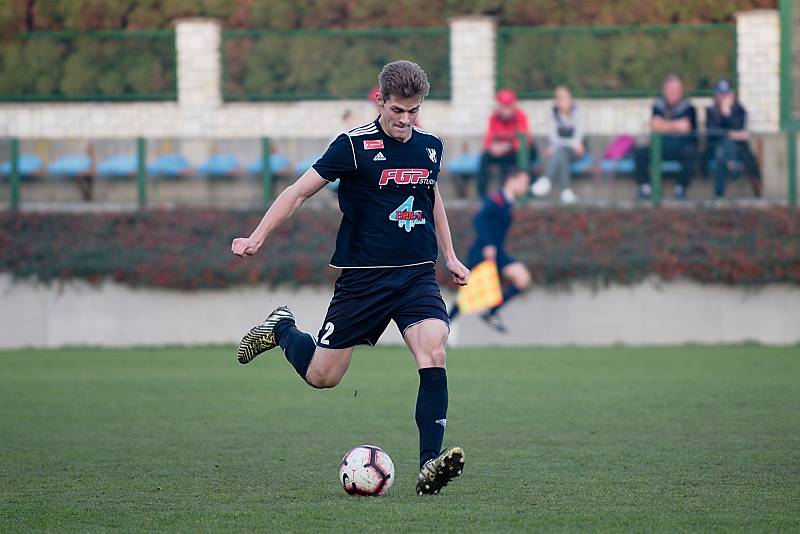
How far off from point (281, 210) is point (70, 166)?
14.4 m

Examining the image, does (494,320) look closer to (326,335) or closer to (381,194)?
A: (326,335)

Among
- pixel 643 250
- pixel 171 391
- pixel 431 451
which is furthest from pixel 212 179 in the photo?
pixel 431 451

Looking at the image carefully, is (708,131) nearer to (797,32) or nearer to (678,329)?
(678,329)

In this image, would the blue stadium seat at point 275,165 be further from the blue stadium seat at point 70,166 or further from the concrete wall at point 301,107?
the concrete wall at point 301,107

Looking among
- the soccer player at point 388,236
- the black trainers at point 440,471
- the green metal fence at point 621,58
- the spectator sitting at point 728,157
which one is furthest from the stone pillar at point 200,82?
the black trainers at point 440,471

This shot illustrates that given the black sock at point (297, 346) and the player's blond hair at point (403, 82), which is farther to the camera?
the black sock at point (297, 346)

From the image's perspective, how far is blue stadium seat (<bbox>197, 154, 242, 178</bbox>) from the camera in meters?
20.4

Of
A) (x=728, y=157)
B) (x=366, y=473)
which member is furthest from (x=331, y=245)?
(x=366, y=473)

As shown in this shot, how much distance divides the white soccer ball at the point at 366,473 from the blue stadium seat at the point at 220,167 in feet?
45.3

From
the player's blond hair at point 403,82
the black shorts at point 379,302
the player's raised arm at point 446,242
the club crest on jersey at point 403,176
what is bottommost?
the black shorts at point 379,302

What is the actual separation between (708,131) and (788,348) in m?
3.79

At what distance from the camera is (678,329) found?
18.6 metres

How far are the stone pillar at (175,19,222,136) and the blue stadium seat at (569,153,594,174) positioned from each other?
800 centimetres

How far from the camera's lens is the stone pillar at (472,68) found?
24375 mm
